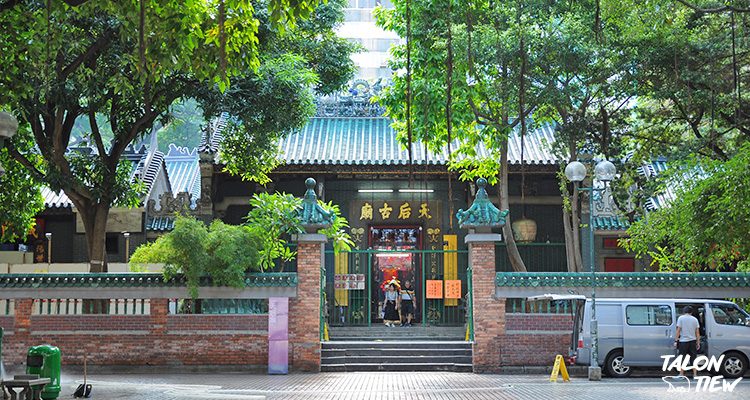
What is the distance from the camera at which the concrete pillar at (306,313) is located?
19797 millimetres

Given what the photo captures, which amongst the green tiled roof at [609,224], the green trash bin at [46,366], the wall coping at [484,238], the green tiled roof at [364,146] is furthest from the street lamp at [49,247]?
the green tiled roof at [609,224]

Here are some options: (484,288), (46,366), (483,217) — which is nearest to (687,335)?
(484,288)

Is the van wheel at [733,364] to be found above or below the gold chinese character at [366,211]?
below

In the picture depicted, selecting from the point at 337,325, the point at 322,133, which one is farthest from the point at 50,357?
the point at 322,133

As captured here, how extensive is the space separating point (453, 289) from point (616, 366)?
7107 mm

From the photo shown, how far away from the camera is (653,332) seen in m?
18.2

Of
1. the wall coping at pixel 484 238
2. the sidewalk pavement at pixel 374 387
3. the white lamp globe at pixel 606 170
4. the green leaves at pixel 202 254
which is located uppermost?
the white lamp globe at pixel 606 170

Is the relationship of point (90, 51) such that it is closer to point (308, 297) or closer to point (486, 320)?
point (308, 297)

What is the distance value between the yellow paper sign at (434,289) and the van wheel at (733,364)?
8362 mm

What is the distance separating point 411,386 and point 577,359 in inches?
148

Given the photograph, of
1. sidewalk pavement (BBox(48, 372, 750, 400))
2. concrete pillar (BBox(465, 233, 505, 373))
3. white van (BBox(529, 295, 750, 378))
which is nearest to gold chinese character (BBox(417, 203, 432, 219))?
concrete pillar (BBox(465, 233, 505, 373))

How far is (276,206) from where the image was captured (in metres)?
21.7

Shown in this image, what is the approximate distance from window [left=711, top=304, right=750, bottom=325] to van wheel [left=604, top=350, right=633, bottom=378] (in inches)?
76.7

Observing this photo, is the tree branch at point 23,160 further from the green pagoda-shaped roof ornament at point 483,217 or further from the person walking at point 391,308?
the person walking at point 391,308
